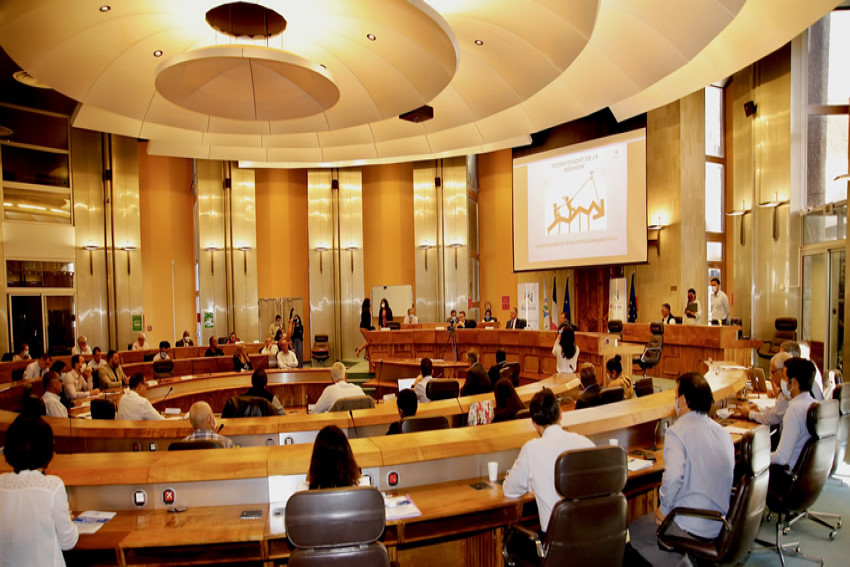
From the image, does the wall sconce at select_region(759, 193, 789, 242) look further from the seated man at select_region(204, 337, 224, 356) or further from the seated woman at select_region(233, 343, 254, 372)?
the seated man at select_region(204, 337, 224, 356)

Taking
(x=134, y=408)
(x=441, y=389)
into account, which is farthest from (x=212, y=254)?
(x=441, y=389)

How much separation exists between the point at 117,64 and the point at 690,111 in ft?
37.7

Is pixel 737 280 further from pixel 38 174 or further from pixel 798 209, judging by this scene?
pixel 38 174

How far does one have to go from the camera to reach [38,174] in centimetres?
1290

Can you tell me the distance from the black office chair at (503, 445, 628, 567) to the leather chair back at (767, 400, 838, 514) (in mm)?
1781

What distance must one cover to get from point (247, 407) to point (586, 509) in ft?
13.2

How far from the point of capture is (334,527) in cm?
196

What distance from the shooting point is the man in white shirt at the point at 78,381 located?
716 centimetres

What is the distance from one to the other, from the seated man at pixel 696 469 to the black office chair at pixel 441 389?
3.26 meters

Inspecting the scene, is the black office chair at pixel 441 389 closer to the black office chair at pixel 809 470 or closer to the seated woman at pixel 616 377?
the seated woman at pixel 616 377

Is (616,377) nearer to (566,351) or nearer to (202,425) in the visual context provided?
(566,351)

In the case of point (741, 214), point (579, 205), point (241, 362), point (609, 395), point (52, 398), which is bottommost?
point (241, 362)

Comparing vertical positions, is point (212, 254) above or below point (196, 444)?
above

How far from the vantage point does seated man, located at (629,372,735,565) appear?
2.78 meters
